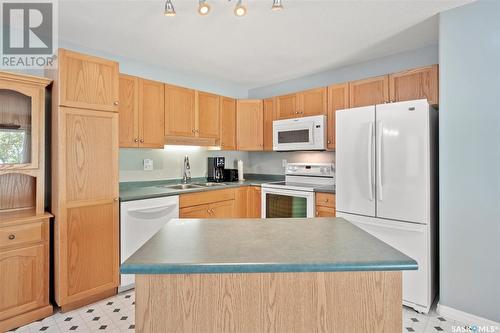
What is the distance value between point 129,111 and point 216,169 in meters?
1.42

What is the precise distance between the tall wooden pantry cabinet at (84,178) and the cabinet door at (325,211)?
2.00 meters

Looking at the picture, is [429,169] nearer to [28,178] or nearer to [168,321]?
[168,321]

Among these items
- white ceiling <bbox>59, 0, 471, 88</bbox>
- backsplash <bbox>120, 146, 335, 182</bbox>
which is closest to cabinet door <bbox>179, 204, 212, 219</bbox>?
backsplash <bbox>120, 146, 335, 182</bbox>

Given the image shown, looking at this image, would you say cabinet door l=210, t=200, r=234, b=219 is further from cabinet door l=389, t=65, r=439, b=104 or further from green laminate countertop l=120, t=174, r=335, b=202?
cabinet door l=389, t=65, r=439, b=104

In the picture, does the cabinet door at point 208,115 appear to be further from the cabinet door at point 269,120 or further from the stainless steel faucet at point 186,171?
the cabinet door at point 269,120

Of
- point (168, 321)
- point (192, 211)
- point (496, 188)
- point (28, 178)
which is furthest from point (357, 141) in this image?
point (28, 178)

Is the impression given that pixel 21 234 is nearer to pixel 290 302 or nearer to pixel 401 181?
pixel 290 302

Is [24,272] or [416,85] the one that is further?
[416,85]

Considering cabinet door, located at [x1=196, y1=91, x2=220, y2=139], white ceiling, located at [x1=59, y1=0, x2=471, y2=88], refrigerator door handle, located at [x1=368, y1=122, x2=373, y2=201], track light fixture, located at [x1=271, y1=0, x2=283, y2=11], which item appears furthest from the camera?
cabinet door, located at [x1=196, y1=91, x2=220, y2=139]

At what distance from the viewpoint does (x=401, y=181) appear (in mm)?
2248

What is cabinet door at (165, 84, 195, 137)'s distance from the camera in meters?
3.13

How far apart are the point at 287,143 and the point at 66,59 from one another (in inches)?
96.0

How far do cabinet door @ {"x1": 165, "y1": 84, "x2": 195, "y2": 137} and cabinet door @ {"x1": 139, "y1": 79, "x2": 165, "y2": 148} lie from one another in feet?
0.21

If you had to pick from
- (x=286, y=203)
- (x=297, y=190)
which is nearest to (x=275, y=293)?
(x=297, y=190)
